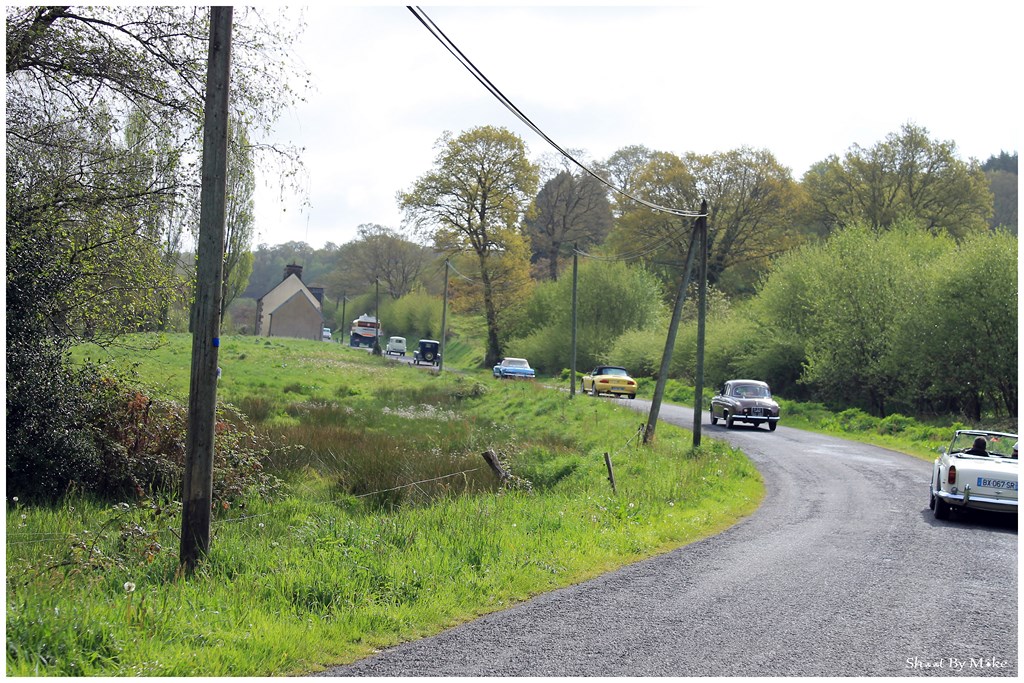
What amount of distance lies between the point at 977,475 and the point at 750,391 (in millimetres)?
18330

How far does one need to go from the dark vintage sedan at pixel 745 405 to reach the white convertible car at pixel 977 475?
15555mm

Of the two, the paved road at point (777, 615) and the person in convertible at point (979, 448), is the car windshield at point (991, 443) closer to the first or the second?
the person in convertible at point (979, 448)

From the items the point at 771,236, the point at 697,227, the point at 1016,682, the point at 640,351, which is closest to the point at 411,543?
the point at 1016,682

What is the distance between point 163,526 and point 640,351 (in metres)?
45.1

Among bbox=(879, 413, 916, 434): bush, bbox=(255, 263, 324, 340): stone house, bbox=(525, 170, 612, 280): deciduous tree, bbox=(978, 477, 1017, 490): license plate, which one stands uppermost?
bbox=(525, 170, 612, 280): deciduous tree

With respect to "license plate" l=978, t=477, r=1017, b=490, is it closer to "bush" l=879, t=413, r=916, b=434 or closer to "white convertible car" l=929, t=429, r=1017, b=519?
"white convertible car" l=929, t=429, r=1017, b=519

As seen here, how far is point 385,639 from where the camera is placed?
23.6 feet

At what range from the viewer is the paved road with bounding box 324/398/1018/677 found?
22.2 feet

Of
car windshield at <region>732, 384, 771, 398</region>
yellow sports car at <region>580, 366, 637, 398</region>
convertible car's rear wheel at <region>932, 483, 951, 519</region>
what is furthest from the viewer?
yellow sports car at <region>580, 366, 637, 398</region>

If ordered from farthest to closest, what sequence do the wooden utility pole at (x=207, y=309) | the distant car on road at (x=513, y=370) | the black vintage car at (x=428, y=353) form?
the black vintage car at (x=428, y=353) < the distant car on road at (x=513, y=370) < the wooden utility pole at (x=207, y=309)

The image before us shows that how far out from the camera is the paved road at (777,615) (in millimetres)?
6777

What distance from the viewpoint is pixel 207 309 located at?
8.68m

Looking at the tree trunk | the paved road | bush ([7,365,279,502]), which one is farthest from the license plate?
the tree trunk

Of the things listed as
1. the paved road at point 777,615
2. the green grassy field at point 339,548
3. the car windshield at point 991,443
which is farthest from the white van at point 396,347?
the paved road at point 777,615
